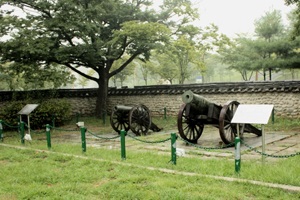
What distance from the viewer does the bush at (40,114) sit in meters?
14.7

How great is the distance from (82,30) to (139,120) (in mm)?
5170

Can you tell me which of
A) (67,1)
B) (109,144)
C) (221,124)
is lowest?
(109,144)

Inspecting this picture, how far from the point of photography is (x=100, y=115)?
63.3 ft

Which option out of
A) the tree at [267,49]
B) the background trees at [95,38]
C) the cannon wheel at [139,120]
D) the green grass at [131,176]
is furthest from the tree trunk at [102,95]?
the green grass at [131,176]

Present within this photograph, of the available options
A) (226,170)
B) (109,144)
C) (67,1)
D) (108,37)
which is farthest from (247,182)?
(108,37)

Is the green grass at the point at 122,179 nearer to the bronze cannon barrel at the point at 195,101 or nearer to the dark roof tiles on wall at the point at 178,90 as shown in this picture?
the bronze cannon barrel at the point at 195,101

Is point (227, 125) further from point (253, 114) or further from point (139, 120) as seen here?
point (139, 120)

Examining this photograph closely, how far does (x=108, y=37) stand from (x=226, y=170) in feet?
41.0

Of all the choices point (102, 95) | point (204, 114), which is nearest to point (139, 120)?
point (204, 114)

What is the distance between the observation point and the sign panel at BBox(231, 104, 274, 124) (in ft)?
22.4

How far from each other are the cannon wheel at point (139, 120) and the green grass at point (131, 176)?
3.32m

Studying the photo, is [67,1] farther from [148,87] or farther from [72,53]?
[148,87]

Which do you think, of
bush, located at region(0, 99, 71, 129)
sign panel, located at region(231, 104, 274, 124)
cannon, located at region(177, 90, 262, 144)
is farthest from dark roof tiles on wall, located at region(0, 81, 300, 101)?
sign panel, located at region(231, 104, 274, 124)

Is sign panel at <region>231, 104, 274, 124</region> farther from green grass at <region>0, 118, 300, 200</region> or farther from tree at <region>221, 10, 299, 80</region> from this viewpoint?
tree at <region>221, 10, 299, 80</region>
